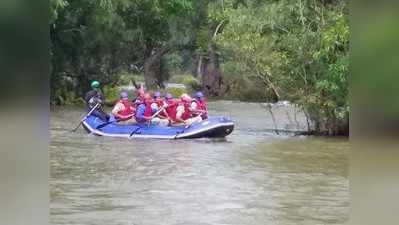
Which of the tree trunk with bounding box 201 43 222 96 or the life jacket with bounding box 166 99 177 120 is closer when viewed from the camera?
the life jacket with bounding box 166 99 177 120

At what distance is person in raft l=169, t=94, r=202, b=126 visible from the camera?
7.75 meters

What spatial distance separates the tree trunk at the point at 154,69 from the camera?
9.20 meters

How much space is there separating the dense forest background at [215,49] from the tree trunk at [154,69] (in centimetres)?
2

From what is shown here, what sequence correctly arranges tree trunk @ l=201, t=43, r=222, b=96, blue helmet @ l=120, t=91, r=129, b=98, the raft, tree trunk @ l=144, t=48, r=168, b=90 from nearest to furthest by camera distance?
1. the raft
2. blue helmet @ l=120, t=91, r=129, b=98
3. tree trunk @ l=144, t=48, r=168, b=90
4. tree trunk @ l=201, t=43, r=222, b=96

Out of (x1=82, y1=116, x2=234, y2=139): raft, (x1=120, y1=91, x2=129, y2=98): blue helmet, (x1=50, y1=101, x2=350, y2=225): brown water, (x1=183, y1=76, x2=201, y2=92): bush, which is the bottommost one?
(x1=50, y1=101, x2=350, y2=225): brown water

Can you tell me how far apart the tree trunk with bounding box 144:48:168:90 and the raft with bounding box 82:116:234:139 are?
143 cm

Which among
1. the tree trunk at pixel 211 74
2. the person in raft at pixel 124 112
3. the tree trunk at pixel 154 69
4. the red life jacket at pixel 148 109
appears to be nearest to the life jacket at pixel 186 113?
the red life jacket at pixel 148 109

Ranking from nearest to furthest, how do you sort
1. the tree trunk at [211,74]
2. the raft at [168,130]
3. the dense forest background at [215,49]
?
the dense forest background at [215,49] < the raft at [168,130] < the tree trunk at [211,74]

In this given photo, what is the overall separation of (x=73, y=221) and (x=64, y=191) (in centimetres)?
118

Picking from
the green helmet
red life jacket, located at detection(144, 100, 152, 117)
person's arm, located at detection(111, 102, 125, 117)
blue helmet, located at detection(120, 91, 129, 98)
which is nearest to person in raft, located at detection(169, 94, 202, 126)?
red life jacket, located at detection(144, 100, 152, 117)

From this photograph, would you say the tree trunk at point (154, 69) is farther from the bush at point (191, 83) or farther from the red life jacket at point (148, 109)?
the red life jacket at point (148, 109)

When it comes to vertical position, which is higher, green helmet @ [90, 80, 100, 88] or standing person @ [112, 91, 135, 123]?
green helmet @ [90, 80, 100, 88]

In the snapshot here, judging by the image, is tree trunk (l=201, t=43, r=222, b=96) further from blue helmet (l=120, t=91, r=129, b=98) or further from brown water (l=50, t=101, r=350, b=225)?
blue helmet (l=120, t=91, r=129, b=98)
